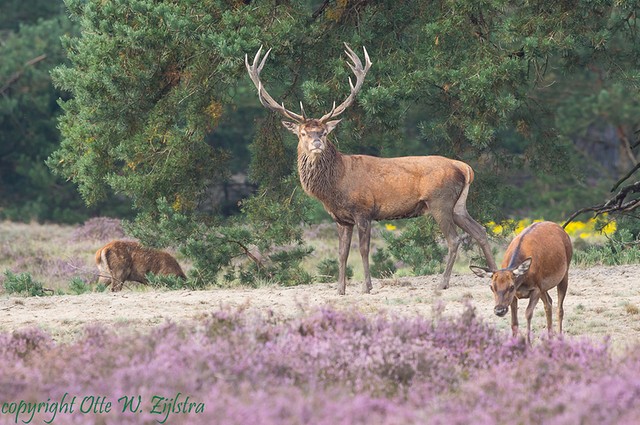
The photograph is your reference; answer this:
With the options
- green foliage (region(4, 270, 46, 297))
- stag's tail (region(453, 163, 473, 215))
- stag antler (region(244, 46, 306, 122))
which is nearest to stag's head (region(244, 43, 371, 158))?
stag antler (region(244, 46, 306, 122))

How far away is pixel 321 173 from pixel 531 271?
439 centimetres

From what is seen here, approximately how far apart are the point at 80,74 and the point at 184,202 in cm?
253

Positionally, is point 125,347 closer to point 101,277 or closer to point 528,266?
point 528,266

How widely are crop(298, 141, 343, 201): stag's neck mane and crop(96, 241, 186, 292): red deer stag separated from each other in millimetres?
4350

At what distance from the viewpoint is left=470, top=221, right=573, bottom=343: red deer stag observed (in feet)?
35.0

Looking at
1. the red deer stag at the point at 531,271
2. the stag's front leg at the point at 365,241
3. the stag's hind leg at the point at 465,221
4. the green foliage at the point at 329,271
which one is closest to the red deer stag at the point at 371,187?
the stag's front leg at the point at 365,241

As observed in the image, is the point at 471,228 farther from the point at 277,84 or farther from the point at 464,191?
the point at 277,84

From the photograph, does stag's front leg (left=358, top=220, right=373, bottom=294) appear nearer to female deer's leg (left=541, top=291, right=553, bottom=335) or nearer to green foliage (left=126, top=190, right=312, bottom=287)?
green foliage (left=126, top=190, right=312, bottom=287)

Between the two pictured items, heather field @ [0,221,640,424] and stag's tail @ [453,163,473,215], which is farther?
stag's tail @ [453,163,473,215]

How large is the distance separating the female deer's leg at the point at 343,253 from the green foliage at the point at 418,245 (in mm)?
3514

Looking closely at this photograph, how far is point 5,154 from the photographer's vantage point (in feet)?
111

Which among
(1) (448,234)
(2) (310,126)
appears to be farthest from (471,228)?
Result: (2) (310,126)

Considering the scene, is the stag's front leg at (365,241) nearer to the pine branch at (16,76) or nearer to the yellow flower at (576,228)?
the yellow flower at (576,228)

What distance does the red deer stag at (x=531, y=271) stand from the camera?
1066 centimetres
